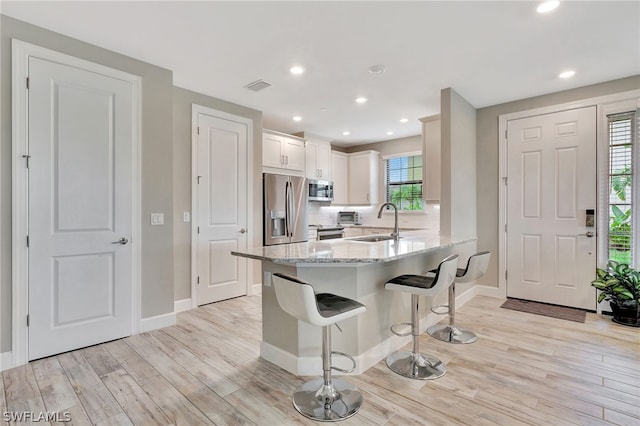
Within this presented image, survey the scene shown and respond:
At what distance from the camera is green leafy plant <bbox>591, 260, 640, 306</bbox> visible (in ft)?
10.5

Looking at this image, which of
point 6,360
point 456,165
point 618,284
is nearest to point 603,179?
point 618,284

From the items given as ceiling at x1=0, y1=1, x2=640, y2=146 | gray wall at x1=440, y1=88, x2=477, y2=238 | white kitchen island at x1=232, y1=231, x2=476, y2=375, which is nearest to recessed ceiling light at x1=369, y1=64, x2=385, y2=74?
ceiling at x1=0, y1=1, x2=640, y2=146

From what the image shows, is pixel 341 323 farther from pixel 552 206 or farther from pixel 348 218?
pixel 348 218

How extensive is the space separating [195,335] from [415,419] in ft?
6.95

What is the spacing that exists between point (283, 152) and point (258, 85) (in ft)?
5.31

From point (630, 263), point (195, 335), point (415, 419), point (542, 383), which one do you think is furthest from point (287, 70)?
point (630, 263)

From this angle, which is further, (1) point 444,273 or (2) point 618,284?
(2) point 618,284

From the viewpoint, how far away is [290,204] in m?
4.86

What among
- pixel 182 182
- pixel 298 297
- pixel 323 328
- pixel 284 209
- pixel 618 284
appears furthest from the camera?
pixel 284 209

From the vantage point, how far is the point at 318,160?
19.0 ft

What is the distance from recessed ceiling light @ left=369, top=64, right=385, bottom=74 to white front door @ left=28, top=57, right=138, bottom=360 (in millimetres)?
2299

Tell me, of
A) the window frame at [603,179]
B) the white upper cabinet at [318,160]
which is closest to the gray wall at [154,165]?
the white upper cabinet at [318,160]

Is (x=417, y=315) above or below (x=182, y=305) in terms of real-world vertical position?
above

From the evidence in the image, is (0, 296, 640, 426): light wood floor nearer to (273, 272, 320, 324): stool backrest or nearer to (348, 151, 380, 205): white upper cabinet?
(273, 272, 320, 324): stool backrest
